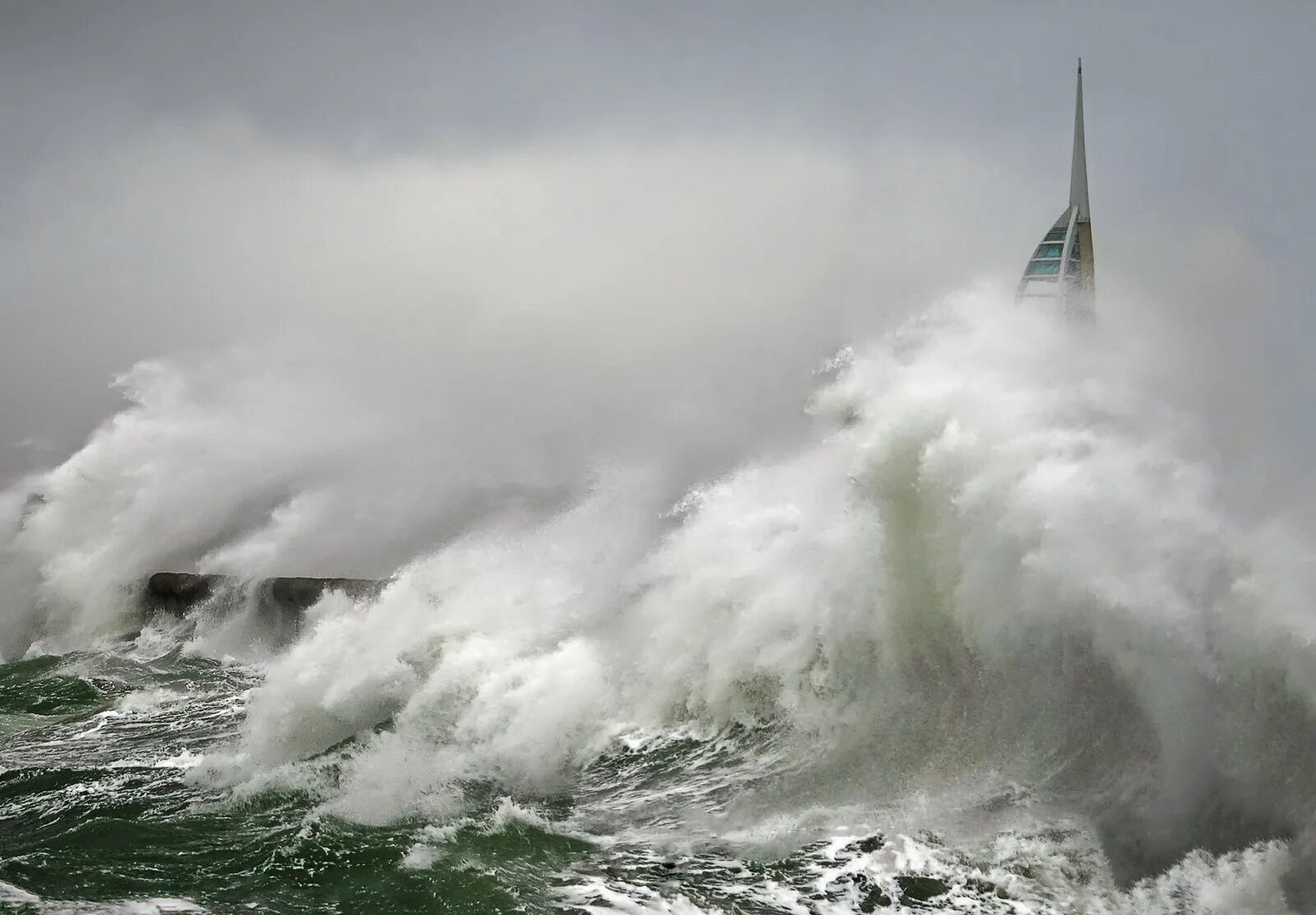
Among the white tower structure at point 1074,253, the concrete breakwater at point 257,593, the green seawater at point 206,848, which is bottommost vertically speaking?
the green seawater at point 206,848

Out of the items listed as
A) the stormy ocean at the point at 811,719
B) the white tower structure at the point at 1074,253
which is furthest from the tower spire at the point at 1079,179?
the stormy ocean at the point at 811,719

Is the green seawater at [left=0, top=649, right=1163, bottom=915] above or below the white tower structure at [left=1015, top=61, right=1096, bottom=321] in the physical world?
below

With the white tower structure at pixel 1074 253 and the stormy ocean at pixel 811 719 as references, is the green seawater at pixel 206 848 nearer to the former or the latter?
the stormy ocean at pixel 811 719

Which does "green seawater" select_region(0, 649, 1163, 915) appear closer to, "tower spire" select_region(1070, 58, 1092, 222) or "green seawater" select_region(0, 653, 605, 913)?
"green seawater" select_region(0, 653, 605, 913)

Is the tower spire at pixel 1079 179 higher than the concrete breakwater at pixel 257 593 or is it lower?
higher

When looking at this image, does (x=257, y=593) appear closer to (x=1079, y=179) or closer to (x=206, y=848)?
(x=206, y=848)

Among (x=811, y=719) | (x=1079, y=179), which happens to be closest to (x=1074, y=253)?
(x=1079, y=179)

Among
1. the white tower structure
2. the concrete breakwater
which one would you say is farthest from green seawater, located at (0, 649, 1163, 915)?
the white tower structure

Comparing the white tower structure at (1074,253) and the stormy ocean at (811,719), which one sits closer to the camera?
the stormy ocean at (811,719)
